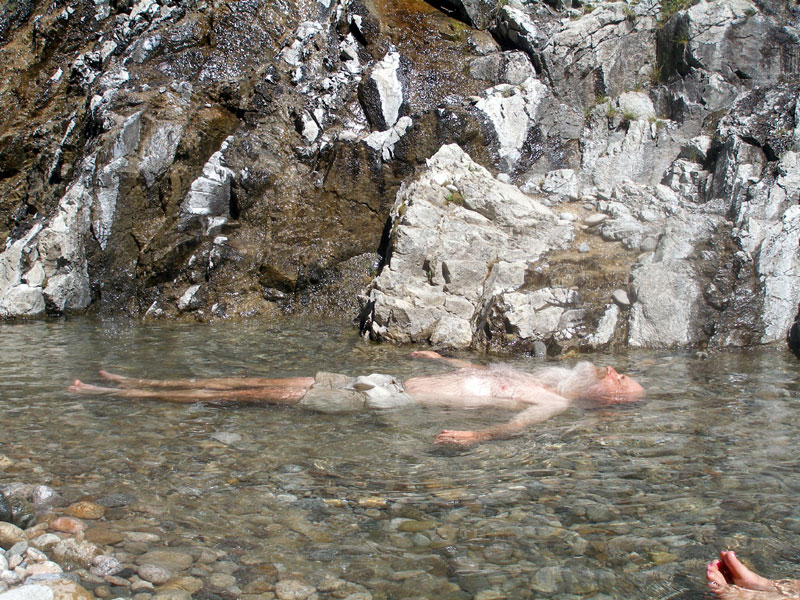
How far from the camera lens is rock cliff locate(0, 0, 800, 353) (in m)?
10.4

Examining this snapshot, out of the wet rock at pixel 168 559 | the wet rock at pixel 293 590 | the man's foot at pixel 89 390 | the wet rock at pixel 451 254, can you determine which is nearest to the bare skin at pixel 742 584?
the wet rock at pixel 293 590

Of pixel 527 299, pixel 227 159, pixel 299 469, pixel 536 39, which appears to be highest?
pixel 536 39

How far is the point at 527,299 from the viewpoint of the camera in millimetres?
10242

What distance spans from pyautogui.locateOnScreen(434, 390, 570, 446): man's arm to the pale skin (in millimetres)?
12

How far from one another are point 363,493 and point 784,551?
8.42 feet

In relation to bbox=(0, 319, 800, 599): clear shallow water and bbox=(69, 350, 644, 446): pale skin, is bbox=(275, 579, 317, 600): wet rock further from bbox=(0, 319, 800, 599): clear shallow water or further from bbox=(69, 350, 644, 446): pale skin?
bbox=(69, 350, 644, 446): pale skin

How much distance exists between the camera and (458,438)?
523 cm

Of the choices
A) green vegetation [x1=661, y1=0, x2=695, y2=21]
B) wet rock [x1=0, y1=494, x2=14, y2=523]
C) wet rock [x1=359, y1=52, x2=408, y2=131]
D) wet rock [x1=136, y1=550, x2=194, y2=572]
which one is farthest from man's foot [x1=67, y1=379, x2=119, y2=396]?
green vegetation [x1=661, y1=0, x2=695, y2=21]

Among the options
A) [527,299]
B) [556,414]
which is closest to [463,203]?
[527,299]

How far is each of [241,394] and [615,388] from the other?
154 inches

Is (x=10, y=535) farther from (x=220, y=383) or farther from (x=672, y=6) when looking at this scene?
(x=672, y=6)

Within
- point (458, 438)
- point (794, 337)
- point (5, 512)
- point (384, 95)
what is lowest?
point (5, 512)

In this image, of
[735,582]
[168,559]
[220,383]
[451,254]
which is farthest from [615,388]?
[451,254]

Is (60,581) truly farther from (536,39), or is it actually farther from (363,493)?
(536,39)
